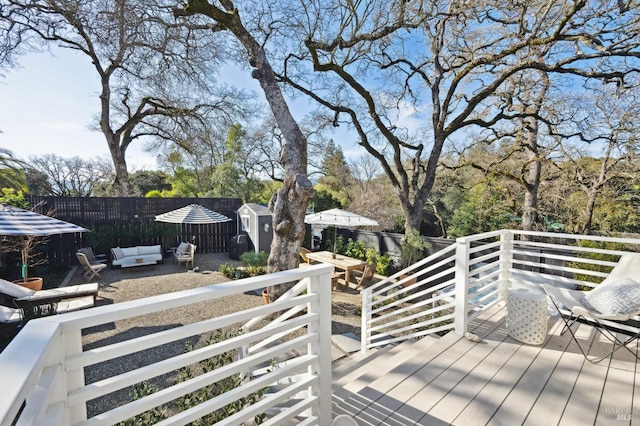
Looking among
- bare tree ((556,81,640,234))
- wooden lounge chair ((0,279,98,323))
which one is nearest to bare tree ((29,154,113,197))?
wooden lounge chair ((0,279,98,323))

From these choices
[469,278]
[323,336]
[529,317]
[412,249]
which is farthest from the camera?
[412,249]

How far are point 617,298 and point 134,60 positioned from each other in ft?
40.2

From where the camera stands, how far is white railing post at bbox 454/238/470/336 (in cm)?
305

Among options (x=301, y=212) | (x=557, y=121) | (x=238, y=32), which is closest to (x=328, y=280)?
(x=301, y=212)

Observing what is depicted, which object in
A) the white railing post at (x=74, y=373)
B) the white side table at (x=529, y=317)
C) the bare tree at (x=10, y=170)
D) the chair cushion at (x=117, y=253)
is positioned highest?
the bare tree at (x=10, y=170)

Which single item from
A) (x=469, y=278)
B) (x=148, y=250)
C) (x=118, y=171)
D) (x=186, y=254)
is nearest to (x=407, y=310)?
(x=469, y=278)

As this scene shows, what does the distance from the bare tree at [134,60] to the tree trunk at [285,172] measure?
41.2 inches

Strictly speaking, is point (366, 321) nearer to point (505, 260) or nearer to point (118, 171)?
point (505, 260)

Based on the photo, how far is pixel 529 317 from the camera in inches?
112

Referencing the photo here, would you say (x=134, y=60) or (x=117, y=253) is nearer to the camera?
(x=117, y=253)

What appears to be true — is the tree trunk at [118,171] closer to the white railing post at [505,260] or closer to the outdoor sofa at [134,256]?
the outdoor sofa at [134,256]

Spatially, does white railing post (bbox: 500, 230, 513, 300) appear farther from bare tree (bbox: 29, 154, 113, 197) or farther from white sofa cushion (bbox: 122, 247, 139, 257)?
bare tree (bbox: 29, 154, 113, 197)

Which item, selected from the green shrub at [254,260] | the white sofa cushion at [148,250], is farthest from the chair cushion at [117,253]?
the green shrub at [254,260]

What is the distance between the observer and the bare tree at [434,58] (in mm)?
5867
